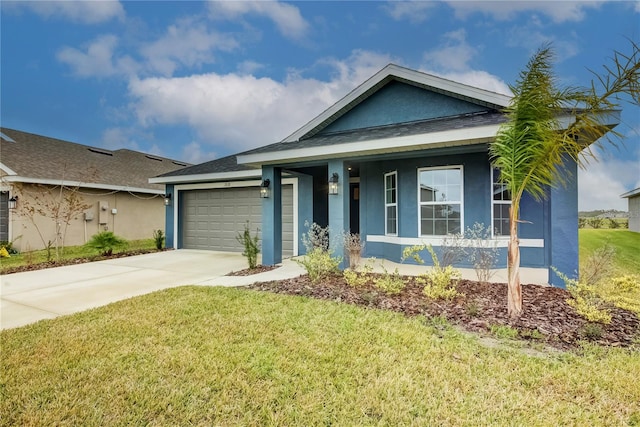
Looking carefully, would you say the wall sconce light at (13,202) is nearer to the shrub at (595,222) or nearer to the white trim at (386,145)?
the white trim at (386,145)

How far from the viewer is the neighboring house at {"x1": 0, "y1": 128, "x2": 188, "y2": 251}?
1175cm

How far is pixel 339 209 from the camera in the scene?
24.2 feet

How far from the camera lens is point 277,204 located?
846cm

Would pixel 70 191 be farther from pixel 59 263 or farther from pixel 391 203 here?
pixel 391 203

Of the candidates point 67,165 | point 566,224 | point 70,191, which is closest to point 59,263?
point 70,191

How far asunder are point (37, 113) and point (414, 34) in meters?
22.6

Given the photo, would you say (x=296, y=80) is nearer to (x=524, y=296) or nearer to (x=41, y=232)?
(x=41, y=232)

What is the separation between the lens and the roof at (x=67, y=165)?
1200 cm

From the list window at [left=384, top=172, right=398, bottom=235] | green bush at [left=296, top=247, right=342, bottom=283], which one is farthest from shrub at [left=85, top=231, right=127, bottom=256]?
window at [left=384, top=172, right=398, bottom=235]

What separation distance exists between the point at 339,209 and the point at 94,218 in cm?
1269

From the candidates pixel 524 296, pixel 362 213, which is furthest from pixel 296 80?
pixel 524 296

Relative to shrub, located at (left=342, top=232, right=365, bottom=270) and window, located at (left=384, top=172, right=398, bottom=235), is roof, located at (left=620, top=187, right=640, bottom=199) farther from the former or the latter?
shrub, located at (left=342, top=232, right=365, bottom=270)

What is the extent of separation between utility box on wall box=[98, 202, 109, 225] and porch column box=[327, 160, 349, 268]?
40.6 feet

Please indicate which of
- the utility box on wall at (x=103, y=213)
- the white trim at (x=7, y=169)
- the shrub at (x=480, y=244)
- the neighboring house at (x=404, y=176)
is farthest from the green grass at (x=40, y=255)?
the shrub at (x=480, y=244)
